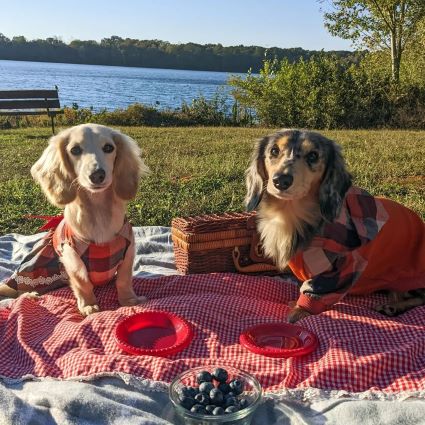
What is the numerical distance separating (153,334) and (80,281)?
26.7 inches

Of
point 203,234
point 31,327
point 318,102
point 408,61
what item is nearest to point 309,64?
point 318,102

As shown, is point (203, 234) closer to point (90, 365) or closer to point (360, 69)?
point (90, 365)

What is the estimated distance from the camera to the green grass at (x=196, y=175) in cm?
571

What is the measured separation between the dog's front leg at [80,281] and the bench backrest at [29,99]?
1117 centimetres

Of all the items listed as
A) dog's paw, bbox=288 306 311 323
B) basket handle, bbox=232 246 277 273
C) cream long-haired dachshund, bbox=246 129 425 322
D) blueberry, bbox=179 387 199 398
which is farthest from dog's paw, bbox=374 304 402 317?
blueberry, bbox=179 387 199 398

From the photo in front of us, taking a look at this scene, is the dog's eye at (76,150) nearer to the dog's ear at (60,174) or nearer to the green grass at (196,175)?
the dog's ear at (60,174)

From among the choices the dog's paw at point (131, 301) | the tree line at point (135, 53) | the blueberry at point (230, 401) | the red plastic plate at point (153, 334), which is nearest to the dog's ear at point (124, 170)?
the dog's paw at point (131, 301)

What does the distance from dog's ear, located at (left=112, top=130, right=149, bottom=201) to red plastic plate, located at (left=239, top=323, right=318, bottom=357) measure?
116 cm

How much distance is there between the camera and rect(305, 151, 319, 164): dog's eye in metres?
3.21

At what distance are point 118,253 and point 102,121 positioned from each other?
13266 millimetres

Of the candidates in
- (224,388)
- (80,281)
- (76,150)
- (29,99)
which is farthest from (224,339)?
(29,99)

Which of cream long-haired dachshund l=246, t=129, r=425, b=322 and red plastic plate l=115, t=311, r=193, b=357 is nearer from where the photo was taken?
red plastic plate l=115, t=311, r=193, b=357

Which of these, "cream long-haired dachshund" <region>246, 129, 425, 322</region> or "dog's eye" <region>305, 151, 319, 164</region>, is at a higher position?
"dog's eye" <region>305, 151, 319, 164</region>

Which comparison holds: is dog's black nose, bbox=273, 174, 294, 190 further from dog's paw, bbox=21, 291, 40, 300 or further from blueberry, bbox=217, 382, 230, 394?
dog's paw, bbox=21, 291, 40, 300
